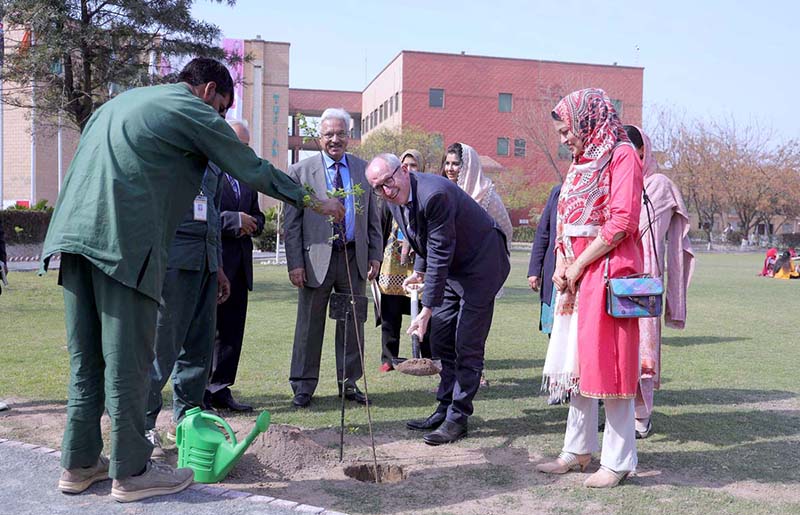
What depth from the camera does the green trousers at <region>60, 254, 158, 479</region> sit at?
11.9 feet

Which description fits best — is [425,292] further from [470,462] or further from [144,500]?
[144,500]

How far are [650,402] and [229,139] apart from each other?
3.47 m

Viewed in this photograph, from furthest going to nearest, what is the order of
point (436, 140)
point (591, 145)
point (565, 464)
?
1. point (436, 140)
2. point (565, 464)
3. point (591, 145)

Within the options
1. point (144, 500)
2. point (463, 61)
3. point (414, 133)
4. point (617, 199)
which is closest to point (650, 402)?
point (617, 199)

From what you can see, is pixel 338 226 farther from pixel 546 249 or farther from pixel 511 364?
pixel 511 364

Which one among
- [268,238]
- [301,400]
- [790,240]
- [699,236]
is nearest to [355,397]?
[301,400]

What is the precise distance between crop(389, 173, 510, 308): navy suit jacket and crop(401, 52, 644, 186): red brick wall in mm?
56633

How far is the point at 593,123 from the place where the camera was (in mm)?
4215

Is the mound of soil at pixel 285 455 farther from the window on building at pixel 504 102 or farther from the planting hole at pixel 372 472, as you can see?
the window on building at pixel 504 102

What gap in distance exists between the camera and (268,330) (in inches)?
415

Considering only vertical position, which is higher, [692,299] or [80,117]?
[80,117]

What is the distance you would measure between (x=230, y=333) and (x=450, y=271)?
1938mm

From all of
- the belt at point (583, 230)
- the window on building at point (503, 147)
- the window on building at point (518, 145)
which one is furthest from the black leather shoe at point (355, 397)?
the window on building at point (518, 145)

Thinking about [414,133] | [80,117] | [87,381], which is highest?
[414,133]
